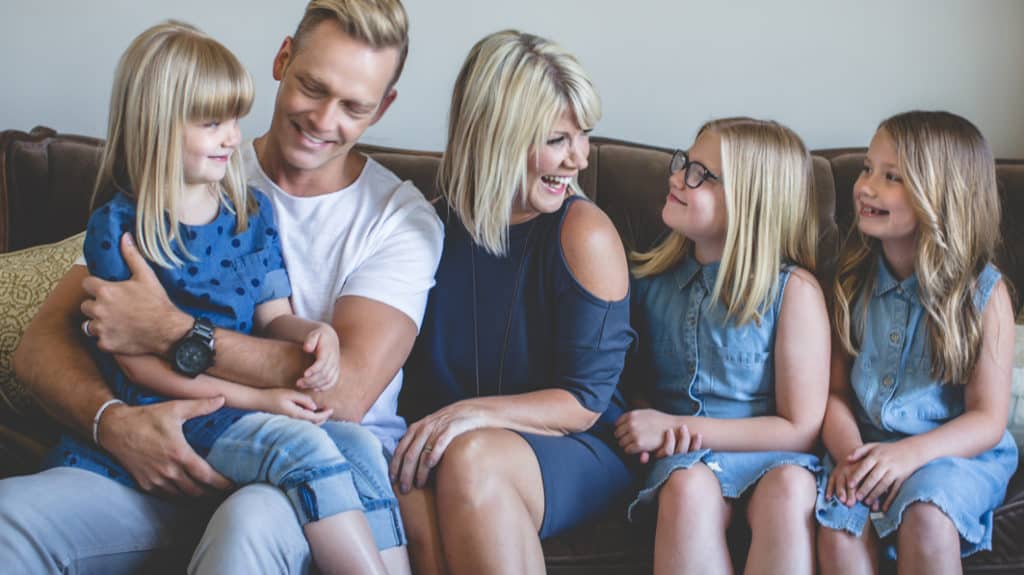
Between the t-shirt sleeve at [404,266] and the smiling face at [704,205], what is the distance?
0.46 m

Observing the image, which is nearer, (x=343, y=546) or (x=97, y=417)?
(x=343, y=546)

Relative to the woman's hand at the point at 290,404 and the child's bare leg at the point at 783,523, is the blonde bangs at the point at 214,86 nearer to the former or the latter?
the woman's hand at the point at 290,404

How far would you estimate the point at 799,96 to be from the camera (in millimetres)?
2693

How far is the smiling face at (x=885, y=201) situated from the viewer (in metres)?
1.92

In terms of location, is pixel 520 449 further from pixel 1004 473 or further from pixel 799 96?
pixel 799 96

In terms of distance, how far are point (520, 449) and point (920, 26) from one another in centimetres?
171

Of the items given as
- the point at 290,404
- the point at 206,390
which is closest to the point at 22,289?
the point at 206,390

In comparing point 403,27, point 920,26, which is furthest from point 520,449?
point 920,26

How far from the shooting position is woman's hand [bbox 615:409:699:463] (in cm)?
188

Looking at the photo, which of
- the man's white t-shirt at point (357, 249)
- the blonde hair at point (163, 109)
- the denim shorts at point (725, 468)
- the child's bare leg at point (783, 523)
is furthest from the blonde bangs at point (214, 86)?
the child's bare leg at point (783, 523)

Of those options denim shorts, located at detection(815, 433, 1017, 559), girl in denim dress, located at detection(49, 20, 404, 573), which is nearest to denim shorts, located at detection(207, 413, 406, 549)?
girl in denim dress, located at detection(49, 20, 404, 573)

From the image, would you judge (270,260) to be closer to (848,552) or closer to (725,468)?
(725,468)

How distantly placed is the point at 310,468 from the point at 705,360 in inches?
32.9

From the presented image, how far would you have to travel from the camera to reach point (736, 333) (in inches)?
77.1
